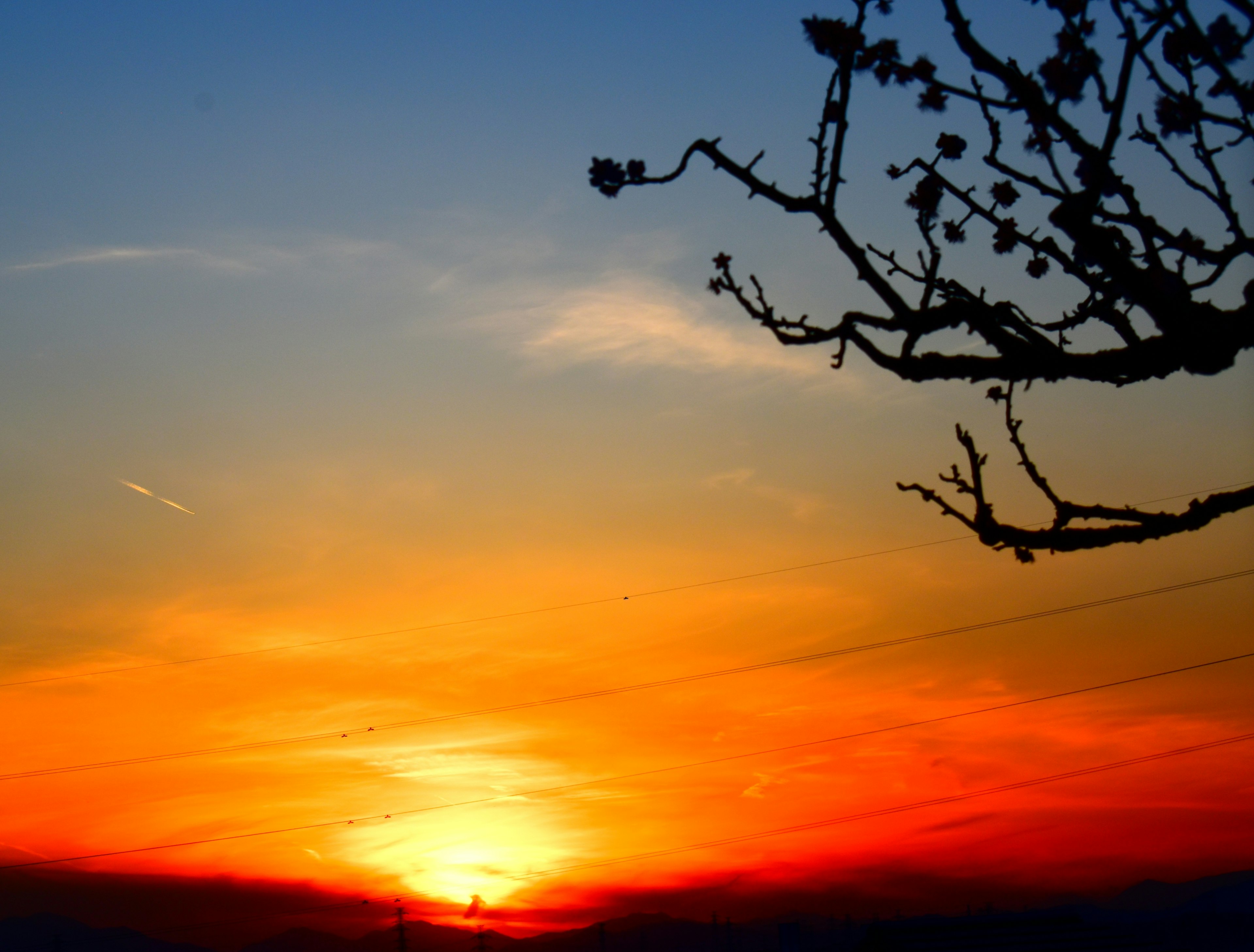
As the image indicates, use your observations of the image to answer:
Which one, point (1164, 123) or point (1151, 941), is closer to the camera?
point (1164, 123)

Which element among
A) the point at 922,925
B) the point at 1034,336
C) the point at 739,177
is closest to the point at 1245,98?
the point at 1034,336

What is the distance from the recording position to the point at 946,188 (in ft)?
26.1

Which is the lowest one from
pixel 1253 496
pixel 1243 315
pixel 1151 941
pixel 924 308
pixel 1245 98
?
pixel 1151 941

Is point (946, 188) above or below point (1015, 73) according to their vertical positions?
above

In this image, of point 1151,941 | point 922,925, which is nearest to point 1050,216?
point 922,925

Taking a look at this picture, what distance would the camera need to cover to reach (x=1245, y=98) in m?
6.77

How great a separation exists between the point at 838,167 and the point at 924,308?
1.03 metres

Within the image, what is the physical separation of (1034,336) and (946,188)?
2.21 meters

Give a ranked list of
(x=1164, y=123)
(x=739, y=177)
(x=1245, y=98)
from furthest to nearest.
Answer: (x=1164, y=123)
(x=1245, y=98)
(x=739, y=177)

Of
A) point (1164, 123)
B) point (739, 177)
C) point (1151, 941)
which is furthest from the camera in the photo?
point (1151, 941)

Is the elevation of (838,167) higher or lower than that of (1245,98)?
lower

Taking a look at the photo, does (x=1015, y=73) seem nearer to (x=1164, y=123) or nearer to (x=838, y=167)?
(x=838, y=167)

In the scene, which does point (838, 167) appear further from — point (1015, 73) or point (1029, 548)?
point (1029, 548)

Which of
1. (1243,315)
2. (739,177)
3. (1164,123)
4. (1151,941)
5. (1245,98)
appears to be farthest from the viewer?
(1151,941)
